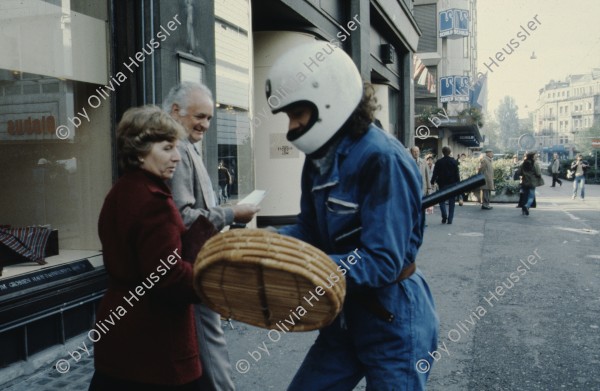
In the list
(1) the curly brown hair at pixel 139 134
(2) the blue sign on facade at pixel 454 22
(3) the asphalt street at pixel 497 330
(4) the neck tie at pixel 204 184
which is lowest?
(3) the asphalt street at pixel 497 330

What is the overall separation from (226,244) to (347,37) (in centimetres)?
1169

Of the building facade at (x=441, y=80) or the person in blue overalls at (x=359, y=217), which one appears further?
the building facade at (x=441, y=80)

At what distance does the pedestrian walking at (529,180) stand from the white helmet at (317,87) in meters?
14.7

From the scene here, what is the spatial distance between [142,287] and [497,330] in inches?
159

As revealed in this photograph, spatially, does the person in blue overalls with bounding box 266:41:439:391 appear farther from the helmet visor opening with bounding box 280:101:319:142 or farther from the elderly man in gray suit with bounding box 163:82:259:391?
the elderly man in gray suit with bounding box 163:82:259:391

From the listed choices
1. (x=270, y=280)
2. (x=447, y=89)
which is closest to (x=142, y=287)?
(x=270, y=280)

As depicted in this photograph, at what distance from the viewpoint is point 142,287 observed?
2.15 m

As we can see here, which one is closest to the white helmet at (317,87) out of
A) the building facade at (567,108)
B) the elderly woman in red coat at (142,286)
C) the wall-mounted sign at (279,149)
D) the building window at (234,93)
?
the elderly woman in red coat at (142,286)

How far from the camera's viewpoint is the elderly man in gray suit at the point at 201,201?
282 cm

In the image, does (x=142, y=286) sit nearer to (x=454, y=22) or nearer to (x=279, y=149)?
(x=279, y=149)

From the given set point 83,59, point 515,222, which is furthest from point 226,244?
point 515,222

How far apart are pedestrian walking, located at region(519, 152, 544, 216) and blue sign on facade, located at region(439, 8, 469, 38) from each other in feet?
63.9

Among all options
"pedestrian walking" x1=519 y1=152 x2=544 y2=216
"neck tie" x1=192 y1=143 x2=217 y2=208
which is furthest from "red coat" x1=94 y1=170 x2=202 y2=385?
"pedestrian walking" x1=519 y1=152 x2=544 y2=216

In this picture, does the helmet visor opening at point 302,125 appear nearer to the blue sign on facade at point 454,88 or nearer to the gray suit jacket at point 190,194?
the gray suit jacket at point 190,194
